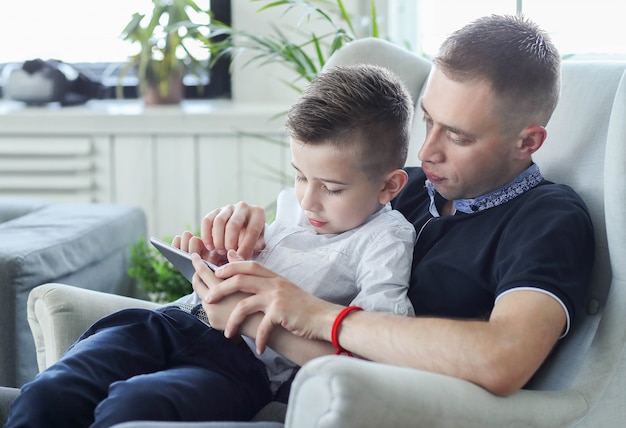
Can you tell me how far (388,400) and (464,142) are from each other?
0.51 m

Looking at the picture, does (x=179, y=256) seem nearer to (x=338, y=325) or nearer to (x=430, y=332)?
(x=338, y=325)

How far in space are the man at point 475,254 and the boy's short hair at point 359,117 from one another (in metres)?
0.05

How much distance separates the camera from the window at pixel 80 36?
3.67 meters

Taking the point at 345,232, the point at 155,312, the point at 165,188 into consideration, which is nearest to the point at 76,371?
the point at 155,312

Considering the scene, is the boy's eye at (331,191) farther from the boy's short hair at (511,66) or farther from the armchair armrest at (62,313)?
the armchair armrest at (62,313)

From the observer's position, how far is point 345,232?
151cm

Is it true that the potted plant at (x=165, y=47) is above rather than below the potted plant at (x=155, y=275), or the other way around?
above

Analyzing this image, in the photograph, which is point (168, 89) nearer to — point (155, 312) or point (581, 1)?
Answer: point (581, 1)

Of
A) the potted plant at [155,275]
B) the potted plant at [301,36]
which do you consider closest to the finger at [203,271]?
the potted plant at [301,36]

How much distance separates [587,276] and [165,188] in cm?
217

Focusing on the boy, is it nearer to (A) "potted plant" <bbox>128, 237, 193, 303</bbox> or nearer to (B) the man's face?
(B) the man's face

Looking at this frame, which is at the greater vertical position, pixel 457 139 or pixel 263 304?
pixel 457 139

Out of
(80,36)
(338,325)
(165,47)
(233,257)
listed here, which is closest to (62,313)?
(233,257)

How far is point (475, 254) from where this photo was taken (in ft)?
4.68
